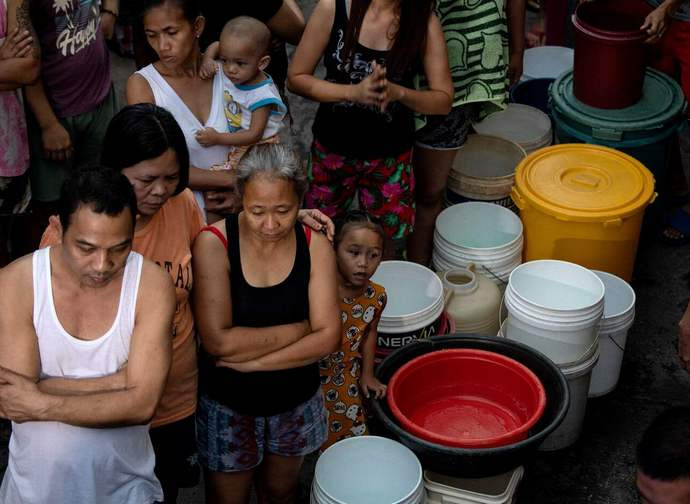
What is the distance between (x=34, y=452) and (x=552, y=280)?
2.61m

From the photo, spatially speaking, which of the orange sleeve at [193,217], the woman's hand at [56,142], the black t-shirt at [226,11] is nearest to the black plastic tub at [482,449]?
the orange sleeve at [193,217]

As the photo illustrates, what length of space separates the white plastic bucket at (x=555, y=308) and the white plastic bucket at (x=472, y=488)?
739 mm

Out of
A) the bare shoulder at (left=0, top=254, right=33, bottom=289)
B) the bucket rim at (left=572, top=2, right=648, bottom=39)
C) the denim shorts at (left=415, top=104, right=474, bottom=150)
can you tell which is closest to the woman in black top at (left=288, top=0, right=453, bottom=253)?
the denim shorts at (left=415, top=104, right=474, bottom=150)

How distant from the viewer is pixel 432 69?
431 centimetres

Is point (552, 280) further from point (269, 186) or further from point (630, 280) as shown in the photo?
point (269, 186)

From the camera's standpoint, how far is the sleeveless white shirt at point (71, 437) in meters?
2.88

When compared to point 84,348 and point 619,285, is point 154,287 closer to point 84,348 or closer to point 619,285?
point 84,348

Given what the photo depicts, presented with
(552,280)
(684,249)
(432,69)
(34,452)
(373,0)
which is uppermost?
(373,0)

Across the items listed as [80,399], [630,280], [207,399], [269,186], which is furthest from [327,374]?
[630,280]

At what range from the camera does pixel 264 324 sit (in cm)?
336

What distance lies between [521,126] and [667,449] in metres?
3.38

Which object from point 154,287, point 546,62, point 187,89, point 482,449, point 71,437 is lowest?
point 482,449

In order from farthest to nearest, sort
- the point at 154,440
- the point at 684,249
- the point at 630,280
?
the point at 684,249 → the point at 630,280 → the point at 154,440

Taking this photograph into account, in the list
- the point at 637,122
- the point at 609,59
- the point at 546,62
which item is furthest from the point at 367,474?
the point at 546,62
